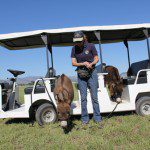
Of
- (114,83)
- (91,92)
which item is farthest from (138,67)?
(91,92)

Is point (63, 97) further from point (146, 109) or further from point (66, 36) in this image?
point (66, 36)

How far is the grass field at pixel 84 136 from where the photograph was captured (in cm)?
533

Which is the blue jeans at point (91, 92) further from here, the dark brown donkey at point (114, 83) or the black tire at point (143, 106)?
the black tire at point (143, 106)

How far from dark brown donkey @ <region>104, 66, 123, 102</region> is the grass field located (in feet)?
2.68

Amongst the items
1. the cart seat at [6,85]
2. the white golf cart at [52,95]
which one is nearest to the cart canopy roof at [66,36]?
the white golf cart at [52,95]

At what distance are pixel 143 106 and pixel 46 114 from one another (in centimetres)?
247

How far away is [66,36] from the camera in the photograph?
868 centimetres

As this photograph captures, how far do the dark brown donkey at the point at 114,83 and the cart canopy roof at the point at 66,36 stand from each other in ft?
3.71

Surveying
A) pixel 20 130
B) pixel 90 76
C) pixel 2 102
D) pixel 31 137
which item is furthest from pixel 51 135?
pixel 2 102

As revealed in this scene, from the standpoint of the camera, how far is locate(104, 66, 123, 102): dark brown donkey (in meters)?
8.18

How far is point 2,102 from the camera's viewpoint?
8344mm

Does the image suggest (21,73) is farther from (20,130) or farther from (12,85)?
(20,130)

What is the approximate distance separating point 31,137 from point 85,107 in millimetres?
1442

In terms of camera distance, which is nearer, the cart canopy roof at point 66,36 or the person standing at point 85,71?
the person standing at point 85,71
